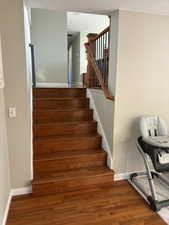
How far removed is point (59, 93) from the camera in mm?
3705

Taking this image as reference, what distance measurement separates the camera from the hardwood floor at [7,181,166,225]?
75.9 inches

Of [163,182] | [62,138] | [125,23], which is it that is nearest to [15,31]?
[125,23]

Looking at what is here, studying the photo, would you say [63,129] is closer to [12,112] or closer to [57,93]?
[57,93]

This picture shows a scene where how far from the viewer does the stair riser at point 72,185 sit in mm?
2344

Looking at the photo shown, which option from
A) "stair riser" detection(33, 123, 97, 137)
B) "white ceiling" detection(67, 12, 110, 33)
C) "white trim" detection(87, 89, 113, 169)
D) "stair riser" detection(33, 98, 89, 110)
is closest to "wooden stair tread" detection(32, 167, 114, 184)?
"white trim" detection(87, 89, 113, 169)

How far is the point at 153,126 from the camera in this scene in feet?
8.34

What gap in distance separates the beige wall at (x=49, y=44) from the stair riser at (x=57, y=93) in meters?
1.78

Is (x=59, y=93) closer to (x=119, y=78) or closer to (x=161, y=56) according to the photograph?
(x=119, y=78)

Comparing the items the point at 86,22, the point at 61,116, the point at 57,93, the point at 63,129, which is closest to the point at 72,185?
the point at 63,129

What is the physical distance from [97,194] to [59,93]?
7.05 feet

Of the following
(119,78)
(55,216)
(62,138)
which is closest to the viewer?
(55,216)

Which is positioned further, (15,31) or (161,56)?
(161,56)

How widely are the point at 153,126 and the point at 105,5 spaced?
1.79 metres

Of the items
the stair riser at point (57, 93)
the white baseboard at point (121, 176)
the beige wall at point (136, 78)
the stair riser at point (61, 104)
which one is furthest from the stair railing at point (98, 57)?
the white baseboard at point (121, 176)
